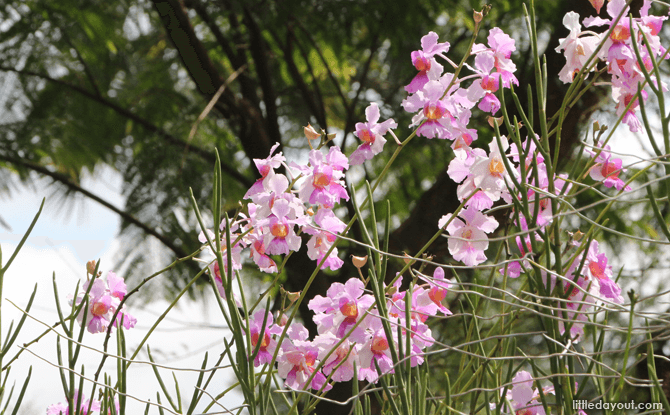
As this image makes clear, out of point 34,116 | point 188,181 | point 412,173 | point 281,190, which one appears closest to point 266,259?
point 281,190

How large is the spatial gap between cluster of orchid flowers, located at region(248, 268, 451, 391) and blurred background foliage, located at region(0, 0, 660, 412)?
0.75 meters

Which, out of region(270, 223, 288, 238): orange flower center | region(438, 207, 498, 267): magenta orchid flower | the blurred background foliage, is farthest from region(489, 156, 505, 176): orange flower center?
the blurred background foliage

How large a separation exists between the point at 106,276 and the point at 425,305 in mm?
281

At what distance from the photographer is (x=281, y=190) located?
401mm

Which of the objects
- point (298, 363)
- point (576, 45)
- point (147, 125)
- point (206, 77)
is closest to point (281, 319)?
point (298, 363)

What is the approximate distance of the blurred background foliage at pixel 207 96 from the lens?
1.34 m

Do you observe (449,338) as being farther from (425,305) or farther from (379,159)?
(425,305)

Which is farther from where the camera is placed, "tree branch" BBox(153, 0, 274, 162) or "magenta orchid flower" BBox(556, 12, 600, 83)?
"tree branch" BBox(153, 0, 274, 162)

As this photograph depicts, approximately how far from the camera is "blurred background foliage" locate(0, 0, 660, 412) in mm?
1341

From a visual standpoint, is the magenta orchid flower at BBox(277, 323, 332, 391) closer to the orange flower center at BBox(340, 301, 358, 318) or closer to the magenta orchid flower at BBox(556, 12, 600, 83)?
the orange flower center at BBox(340, 301, 358, 318)

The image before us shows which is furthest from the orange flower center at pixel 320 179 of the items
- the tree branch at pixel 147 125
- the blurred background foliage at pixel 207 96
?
the tree branch at pixel 147 125

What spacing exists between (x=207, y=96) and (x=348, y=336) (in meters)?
1.18

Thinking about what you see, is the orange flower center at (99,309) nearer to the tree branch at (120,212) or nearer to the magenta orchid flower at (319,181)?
the magenta orchid flower at (319,181)

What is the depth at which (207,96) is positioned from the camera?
1451 millimetres
